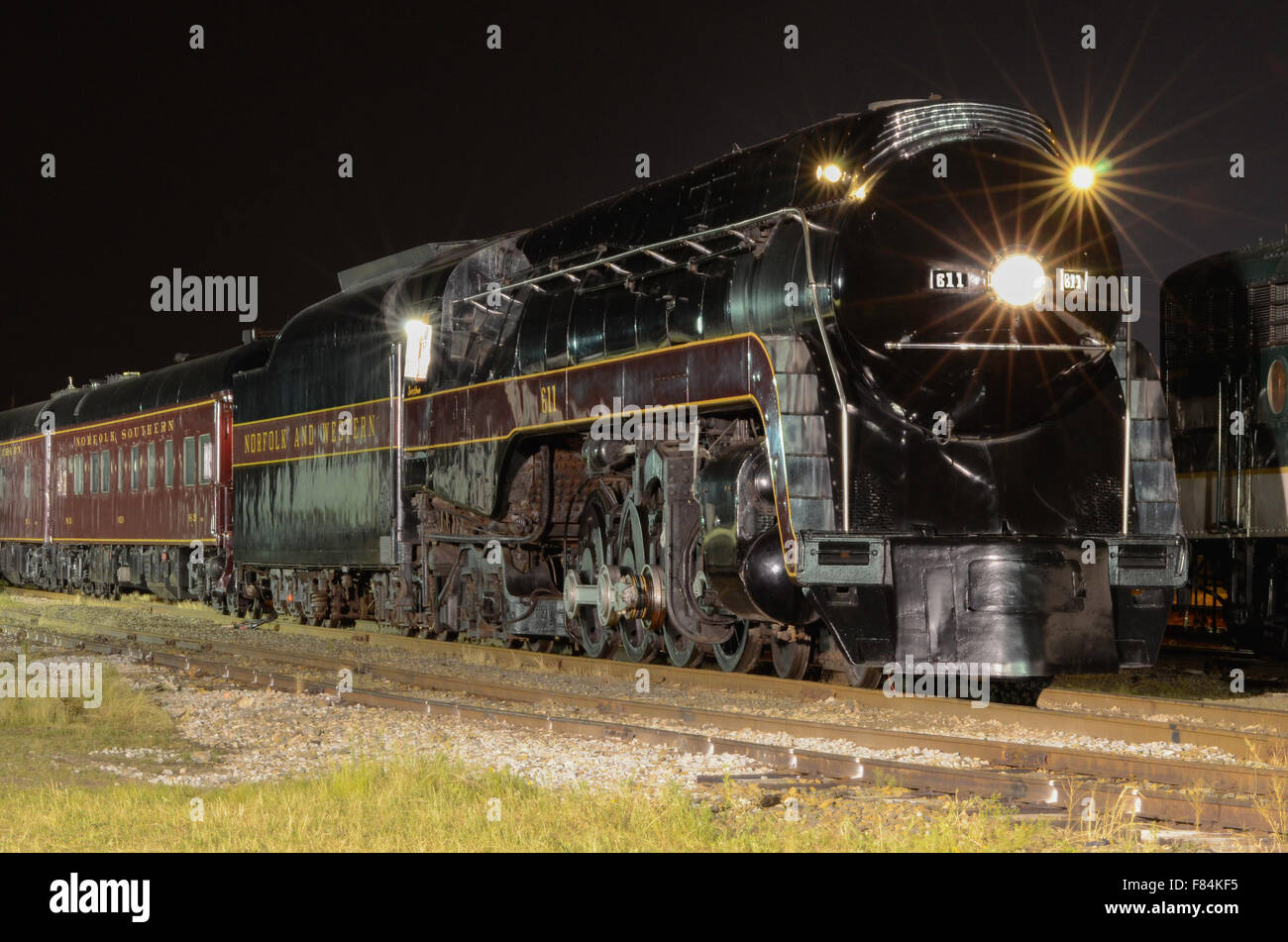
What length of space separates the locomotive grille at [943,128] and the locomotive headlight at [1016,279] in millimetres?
928

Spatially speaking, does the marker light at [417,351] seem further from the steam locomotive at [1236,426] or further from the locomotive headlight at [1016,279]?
the steam locomotive at [1236,426]

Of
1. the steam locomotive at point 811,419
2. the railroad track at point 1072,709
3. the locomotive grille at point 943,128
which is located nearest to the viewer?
the railroad track at point 1072,709

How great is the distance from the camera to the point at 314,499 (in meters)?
18.7

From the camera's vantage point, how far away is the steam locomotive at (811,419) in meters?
9.91

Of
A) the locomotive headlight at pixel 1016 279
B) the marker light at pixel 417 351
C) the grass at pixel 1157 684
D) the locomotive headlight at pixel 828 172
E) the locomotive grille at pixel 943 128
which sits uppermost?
the locomotive grille at pixel 943 128

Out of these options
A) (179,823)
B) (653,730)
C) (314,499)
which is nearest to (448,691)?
(653,730)

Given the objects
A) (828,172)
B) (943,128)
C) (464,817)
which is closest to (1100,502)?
(943,128)

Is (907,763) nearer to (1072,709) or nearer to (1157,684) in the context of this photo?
(1072,709)

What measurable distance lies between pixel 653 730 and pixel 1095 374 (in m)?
4.09

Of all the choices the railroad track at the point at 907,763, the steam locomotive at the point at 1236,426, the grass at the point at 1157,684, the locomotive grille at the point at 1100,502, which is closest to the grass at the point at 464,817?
the railroad track at the point at 907,763

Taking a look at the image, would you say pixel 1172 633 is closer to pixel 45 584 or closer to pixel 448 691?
pixel 448 691

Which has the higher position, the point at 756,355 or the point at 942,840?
the point at 756,355

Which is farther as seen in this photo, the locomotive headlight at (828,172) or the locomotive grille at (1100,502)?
the locomotive grille at (1100,502)
